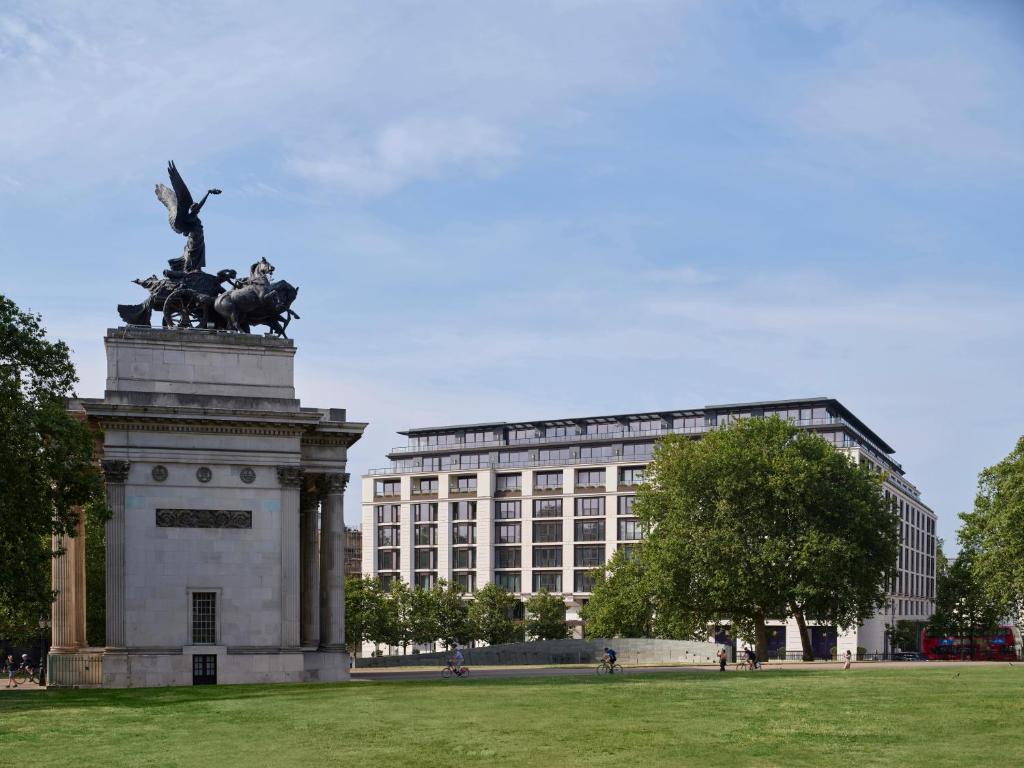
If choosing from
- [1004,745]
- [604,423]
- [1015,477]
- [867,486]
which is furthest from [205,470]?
[604,423]

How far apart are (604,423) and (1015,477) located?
8721cm

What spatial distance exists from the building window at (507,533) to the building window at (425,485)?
11059mm

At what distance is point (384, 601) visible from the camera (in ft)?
477

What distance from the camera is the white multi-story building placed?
580 ft

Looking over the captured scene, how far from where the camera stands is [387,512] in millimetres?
194375

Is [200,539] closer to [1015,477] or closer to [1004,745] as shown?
[1004,745]

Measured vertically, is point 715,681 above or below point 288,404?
below

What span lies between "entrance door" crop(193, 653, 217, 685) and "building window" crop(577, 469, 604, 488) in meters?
117

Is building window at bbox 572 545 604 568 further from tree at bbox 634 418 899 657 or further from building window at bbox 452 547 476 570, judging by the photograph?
tree at bbox 634 418 899 657

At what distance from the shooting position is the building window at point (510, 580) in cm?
18300

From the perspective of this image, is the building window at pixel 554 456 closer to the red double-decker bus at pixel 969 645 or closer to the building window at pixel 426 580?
the building window at pixel 426 580

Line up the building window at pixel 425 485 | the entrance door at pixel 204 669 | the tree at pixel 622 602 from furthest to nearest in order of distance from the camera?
the building window at pixel 425 485 < the tree at pixel 622 602 < the entrance door at pixel 204 669

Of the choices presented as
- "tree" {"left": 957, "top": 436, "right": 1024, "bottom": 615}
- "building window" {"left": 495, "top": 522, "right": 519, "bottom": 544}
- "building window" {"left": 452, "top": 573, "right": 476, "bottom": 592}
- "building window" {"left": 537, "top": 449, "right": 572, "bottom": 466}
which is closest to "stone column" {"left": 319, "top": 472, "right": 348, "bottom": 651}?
"tree" {"left": 957, "top": 436, "right": 1024, "bottom": 615}

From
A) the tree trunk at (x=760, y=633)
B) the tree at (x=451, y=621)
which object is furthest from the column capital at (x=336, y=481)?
the tree at (x=451, y=621)
